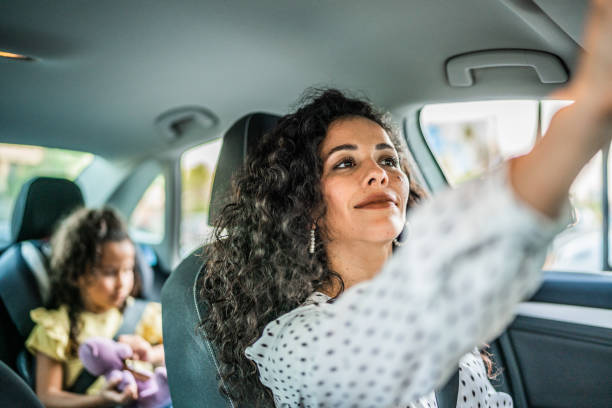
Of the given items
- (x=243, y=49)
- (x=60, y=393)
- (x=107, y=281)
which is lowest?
(x=60, y=393)

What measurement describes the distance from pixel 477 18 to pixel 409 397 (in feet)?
3.82

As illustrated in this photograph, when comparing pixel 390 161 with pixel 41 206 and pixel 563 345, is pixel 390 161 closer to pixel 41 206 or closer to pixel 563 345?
pixel 563 345

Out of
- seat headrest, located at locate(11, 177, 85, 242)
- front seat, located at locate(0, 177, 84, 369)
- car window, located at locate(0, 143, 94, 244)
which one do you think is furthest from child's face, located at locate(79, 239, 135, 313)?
car window, located at locate(0, 143, 94, 244)

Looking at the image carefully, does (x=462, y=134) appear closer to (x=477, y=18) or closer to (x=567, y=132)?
(x=477, y=18)

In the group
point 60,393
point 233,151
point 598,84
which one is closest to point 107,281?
point 60,393

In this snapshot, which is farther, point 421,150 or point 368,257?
point 421,150

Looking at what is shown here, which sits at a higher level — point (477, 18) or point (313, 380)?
point (477, 18)

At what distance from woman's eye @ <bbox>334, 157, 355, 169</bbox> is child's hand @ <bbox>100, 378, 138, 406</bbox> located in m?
1.27

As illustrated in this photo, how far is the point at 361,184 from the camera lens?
1314 mm

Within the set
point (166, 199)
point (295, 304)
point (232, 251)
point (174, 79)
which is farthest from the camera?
point (166, 199)

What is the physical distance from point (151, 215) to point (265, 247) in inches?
94.3

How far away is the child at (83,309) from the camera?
2.13 metres

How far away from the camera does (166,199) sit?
3.52 metres

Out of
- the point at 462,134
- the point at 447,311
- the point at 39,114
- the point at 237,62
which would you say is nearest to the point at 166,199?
the point at 39,114
